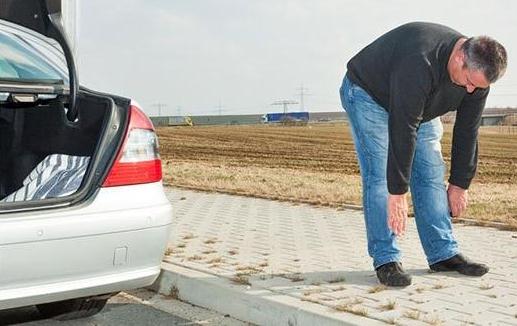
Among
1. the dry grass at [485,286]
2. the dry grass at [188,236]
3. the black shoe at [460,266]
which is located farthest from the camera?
the dry grass at [188,236]

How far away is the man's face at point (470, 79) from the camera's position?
3736 mm

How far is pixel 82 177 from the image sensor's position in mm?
3418

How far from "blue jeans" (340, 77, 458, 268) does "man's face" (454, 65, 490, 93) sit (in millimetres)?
563

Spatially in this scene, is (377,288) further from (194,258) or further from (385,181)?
(194,258)

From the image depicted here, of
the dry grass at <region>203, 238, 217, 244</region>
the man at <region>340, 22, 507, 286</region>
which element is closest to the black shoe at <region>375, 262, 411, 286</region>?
the man at <region>340, 22, 507, 286</region>

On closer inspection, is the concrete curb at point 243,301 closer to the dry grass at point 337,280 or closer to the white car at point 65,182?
the dry grass at point 337,280

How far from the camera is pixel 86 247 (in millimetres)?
3115

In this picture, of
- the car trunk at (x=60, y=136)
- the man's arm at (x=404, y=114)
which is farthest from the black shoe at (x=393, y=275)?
the car trunk at (x=60, y=136)

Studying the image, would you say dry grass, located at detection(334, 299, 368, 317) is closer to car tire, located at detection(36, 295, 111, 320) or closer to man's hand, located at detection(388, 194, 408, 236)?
man's hand, located at detection(388, 194, 408, 236)

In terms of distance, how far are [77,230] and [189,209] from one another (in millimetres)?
5078

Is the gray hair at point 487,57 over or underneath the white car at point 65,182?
over

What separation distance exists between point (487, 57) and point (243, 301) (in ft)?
6.14

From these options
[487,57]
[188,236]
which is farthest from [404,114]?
[188,236]

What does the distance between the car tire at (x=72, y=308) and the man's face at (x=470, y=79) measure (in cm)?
223
